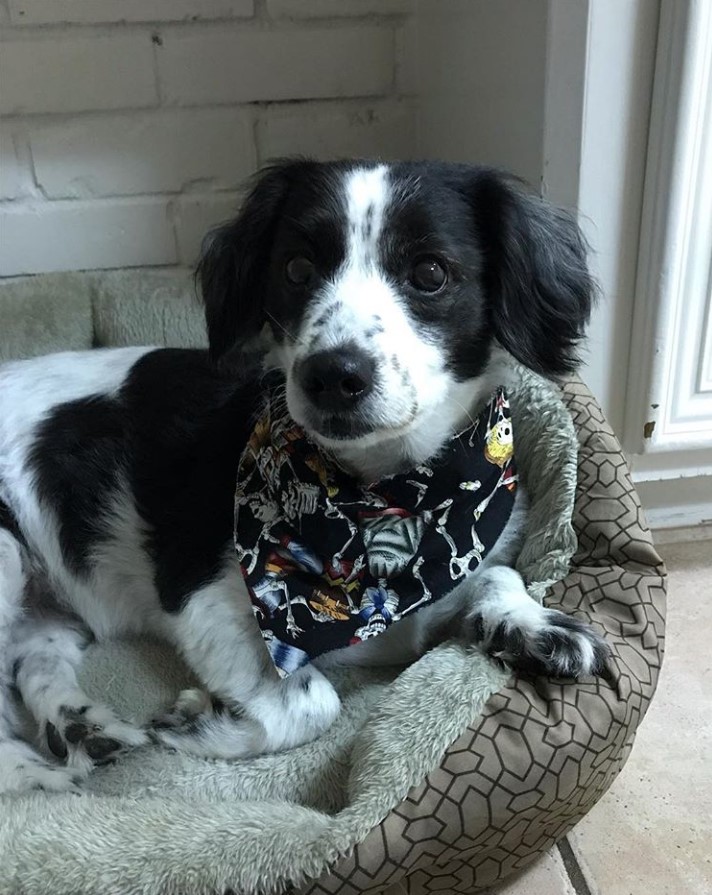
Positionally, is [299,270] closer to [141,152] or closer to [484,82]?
[484,82]

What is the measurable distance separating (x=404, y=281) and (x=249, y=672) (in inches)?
26.8

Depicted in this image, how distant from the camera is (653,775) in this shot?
64.7 inches

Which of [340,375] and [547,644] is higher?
[340,375]

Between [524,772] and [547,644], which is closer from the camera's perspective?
[524,772]

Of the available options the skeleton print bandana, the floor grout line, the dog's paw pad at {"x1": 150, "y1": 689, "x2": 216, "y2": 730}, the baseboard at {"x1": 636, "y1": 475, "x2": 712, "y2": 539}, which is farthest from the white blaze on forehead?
the baseboard at {"x1": 636, "y1": 475, "x2": 712, "y2": 539}

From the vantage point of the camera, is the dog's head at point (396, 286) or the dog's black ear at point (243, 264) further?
the dog's black ear at point (243, 264)

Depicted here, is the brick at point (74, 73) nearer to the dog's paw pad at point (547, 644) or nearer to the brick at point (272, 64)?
the brick at point (272, 64)

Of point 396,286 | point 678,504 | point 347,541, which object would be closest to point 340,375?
point 396,286

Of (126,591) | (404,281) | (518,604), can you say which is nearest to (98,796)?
(126,591)

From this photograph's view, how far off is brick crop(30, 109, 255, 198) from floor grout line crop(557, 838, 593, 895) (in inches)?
74.7

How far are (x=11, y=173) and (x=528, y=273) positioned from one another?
1655 millimetres

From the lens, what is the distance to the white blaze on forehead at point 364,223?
1.32 meters

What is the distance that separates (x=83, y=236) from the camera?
Result: 256 centimetres

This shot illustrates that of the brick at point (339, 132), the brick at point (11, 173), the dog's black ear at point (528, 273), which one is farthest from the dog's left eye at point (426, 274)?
the brick at point (11, 173)
